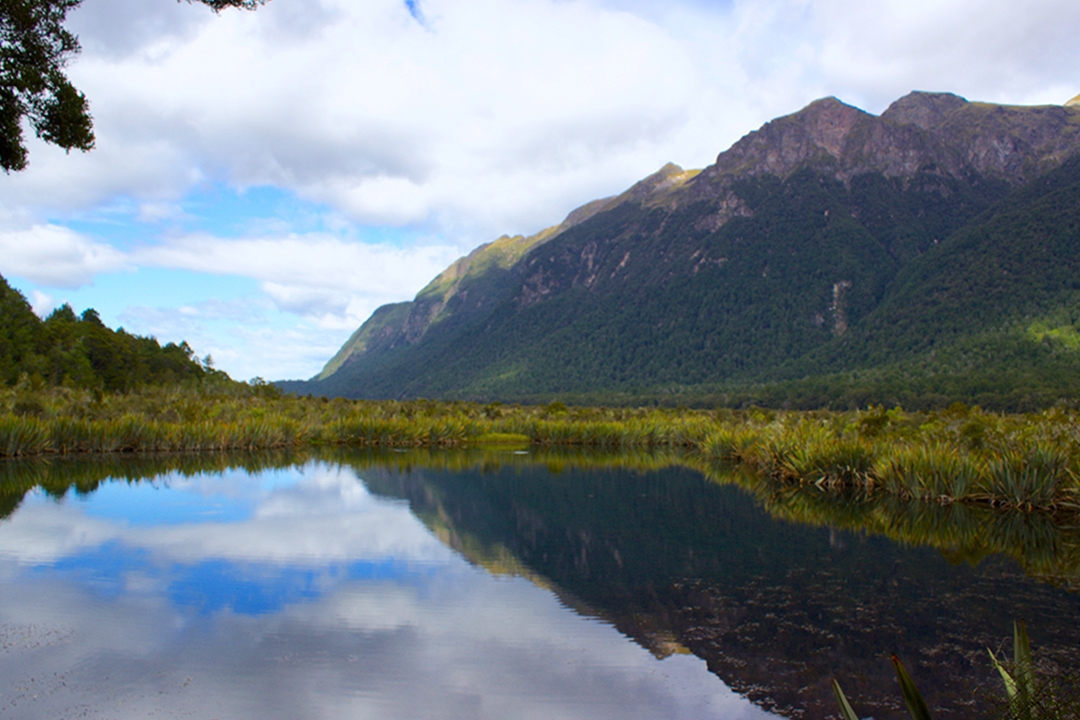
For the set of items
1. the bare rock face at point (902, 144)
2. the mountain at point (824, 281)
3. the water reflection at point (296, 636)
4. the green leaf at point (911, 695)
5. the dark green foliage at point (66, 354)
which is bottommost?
the water reflection at point (296, 636)

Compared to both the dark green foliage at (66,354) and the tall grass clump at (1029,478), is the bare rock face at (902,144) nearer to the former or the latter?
the dark green foliage at (66,354)

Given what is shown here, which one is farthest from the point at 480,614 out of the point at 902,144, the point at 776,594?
the point at 902,144

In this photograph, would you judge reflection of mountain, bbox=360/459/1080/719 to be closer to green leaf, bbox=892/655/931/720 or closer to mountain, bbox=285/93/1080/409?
green leaf, bbox=892/655/931/720

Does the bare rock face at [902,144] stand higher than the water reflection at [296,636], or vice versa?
the bare rock face at [902,144]

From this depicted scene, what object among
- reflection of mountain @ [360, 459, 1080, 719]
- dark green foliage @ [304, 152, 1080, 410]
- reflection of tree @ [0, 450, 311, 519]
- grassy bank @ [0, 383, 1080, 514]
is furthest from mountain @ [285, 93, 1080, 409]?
reflection of mountain @ [360, 459, 1080, 719]

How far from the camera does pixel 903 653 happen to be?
18.6 feet

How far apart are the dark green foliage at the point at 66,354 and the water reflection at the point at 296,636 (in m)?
33.1

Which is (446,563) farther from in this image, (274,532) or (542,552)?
(274,532)

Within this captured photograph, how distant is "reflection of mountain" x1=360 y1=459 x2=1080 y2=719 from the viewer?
5.30m

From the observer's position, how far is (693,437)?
33781 millimetres

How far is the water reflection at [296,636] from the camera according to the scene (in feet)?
15.2

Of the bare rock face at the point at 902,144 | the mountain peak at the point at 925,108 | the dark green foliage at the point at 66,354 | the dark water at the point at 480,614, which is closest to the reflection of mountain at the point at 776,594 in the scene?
the dark water at the point at 480,614

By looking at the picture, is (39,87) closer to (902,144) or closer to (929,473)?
(929,473)

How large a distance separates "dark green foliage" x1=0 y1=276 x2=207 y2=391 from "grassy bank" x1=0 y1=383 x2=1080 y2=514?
31.7 feet
